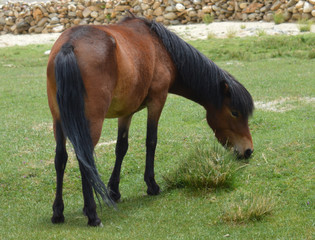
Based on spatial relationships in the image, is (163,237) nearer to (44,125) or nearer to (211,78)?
(211,78)

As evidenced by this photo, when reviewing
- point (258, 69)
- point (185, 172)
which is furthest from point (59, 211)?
point (258, 69)

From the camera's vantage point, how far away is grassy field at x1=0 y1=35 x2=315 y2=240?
15.6 feet

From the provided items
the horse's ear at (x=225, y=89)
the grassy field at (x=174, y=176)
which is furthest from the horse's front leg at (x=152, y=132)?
the horse's ear at (x=225, y=89)

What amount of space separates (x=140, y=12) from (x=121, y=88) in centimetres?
2476

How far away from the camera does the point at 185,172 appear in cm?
594

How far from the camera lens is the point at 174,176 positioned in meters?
6.05

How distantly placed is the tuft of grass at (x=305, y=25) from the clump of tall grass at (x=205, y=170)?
15383 mm

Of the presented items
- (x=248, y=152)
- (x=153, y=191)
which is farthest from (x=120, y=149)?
(x=248, y=152)

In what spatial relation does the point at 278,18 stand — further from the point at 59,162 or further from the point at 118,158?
the point at 59,162

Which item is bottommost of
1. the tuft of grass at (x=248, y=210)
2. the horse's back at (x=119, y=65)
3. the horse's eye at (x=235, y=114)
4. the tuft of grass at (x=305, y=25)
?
the tuft of grass at (x=305, y=25)

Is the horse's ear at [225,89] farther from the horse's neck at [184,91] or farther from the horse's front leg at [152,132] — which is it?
the horse's front leg at [152,132]

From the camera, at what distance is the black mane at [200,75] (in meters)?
6.00

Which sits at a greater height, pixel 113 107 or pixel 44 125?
pixel 113 107

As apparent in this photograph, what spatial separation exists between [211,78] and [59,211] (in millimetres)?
2497
